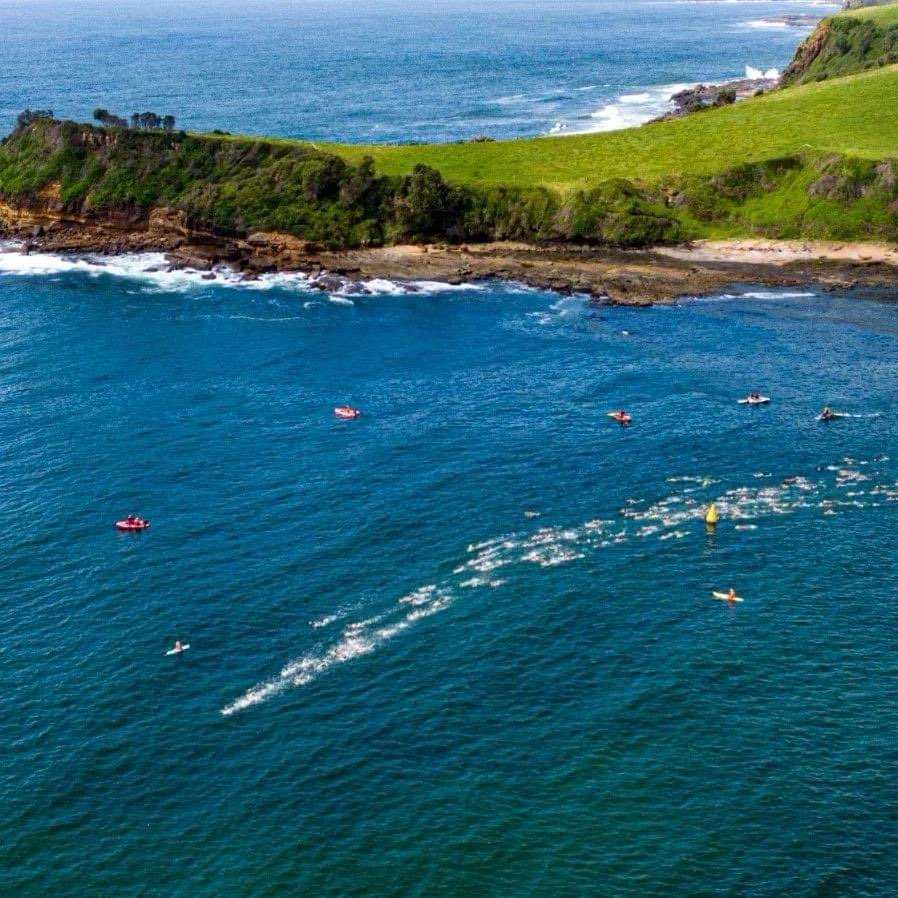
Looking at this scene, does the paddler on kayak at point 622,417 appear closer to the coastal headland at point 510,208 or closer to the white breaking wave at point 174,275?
the coastal headland at point 510,208

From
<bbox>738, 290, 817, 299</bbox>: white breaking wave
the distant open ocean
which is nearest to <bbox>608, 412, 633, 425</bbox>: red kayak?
the distant open ocean

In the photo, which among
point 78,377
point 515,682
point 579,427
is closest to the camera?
point 515,682

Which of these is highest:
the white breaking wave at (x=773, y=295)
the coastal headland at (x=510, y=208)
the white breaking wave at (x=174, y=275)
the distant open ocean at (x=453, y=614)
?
the coastal headland at (x=510, y=208)

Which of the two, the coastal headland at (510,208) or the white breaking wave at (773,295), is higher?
the coastal headland at (510,208)

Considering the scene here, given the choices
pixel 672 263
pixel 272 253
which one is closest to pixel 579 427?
pixel 672 263

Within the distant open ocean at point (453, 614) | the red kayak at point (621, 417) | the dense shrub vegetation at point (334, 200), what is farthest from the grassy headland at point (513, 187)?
the red kayak at point (621, 417)

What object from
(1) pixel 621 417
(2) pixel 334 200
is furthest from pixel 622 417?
(2) pixel 334 200

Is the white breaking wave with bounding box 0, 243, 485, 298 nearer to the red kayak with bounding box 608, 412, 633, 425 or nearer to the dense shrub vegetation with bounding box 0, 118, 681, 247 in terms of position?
the dense shrub vegetation with bounding box 0, 118, 681, 247

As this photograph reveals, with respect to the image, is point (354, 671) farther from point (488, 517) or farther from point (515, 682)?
point (488, 517)
